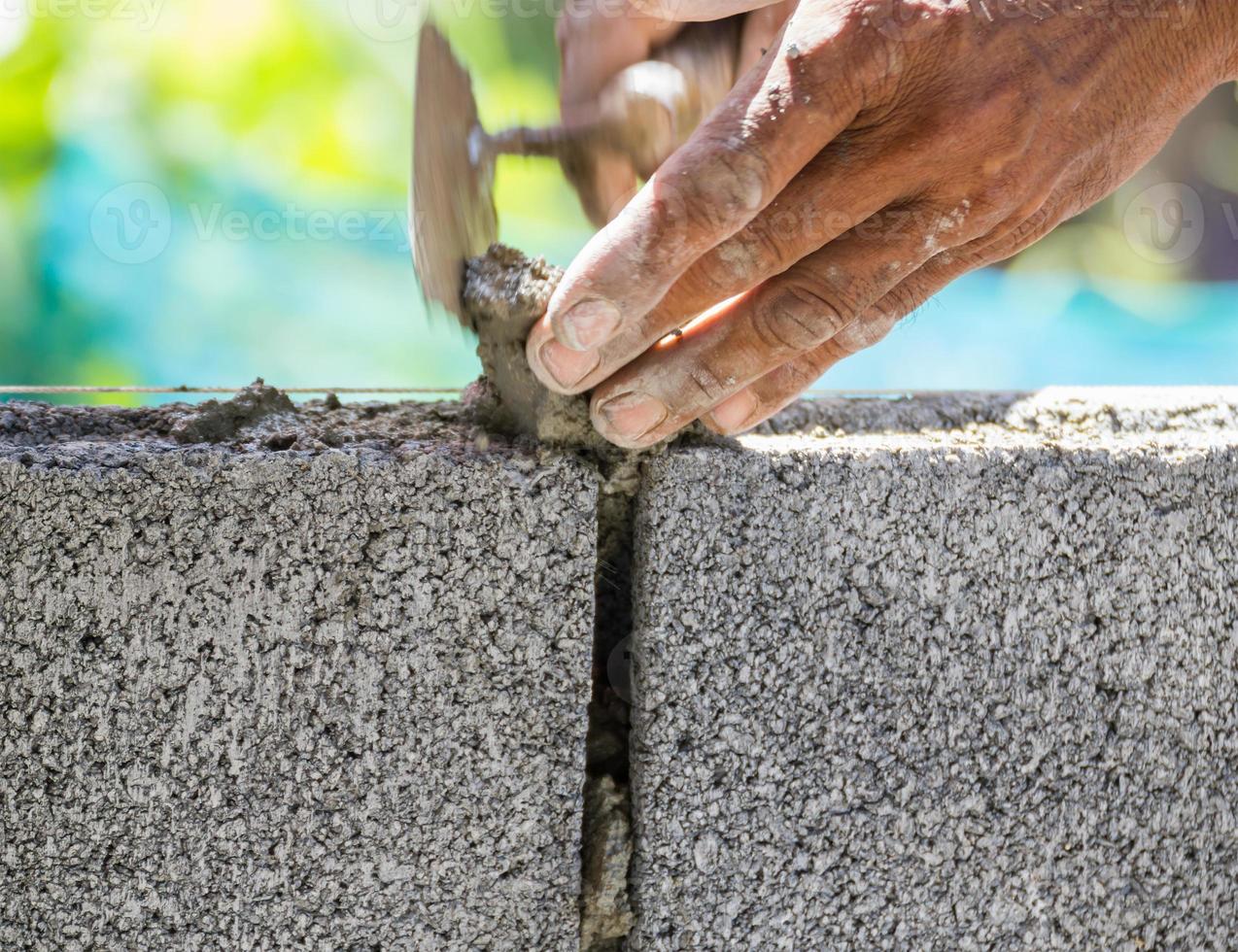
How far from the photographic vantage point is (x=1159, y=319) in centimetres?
223

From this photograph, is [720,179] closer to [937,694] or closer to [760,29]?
[760,29]

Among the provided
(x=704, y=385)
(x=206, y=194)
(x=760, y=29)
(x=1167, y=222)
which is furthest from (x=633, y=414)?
(x=1167, y=222)

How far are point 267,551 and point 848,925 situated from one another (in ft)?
2.49

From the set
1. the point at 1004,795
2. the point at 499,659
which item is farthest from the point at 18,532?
the point at 1004,795

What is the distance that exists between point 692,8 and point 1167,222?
6.69 feet

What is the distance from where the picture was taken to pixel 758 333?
838mm

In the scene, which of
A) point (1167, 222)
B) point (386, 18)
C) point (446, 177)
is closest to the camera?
point (446, 177)

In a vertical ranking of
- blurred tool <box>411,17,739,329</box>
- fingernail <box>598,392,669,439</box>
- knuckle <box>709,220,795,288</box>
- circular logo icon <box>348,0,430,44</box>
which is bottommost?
fingernail <box>598,392,669,439</box>

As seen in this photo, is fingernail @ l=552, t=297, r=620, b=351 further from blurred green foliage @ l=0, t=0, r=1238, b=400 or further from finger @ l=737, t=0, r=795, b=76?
blurred green foliage @ l=0, t=0, r=1238, b=400

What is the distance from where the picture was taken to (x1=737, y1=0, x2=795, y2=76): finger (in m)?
1.05

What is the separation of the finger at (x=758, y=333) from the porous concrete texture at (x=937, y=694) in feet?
0.30

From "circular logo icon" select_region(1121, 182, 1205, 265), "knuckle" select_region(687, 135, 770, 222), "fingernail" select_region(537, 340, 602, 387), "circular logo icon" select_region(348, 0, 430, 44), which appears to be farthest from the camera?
"circular logo icon" select_region(1121, 182, 1205, 265)

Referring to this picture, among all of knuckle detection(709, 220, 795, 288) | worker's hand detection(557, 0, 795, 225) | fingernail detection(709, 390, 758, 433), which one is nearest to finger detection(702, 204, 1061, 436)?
fingernail detection(709, 390, 758, 433)

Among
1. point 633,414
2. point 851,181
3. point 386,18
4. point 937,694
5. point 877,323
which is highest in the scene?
point 386,18
